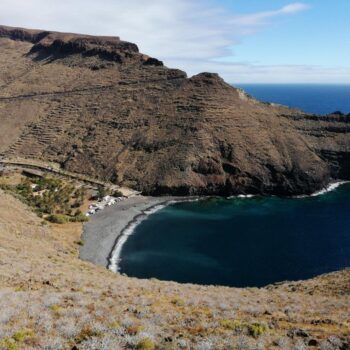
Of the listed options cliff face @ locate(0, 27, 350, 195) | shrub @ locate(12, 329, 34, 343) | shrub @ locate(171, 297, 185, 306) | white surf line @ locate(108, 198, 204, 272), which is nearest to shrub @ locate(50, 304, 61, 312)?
shrub @ locate(12, 329, 34, 343)

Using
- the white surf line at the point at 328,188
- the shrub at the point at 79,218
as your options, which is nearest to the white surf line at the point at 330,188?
the white surf line at the point at 328,188

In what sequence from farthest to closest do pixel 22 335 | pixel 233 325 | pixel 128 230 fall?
1. pixel 128 230
2. pixel 233 325
3. pixel 22 335

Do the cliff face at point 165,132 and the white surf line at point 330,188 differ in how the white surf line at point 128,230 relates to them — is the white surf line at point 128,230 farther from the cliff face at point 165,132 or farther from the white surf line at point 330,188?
the white surf line at point 330,188

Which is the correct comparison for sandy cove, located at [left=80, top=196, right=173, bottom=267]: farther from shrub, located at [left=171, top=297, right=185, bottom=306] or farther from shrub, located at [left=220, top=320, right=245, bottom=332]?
shrub, located at [left=220, top=320, right=245, bottom=332]

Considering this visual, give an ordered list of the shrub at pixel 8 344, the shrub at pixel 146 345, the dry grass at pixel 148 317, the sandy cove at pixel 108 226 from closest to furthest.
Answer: the shrub at pixel 8 344 → the shrub at pixel 146 345 → the dry grass at pixel 148 317 → the sandy cove at pixel 108 226

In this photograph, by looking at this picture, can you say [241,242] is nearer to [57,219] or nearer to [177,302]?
[57,219]

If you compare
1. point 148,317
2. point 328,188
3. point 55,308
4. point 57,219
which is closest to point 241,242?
point 57,219
